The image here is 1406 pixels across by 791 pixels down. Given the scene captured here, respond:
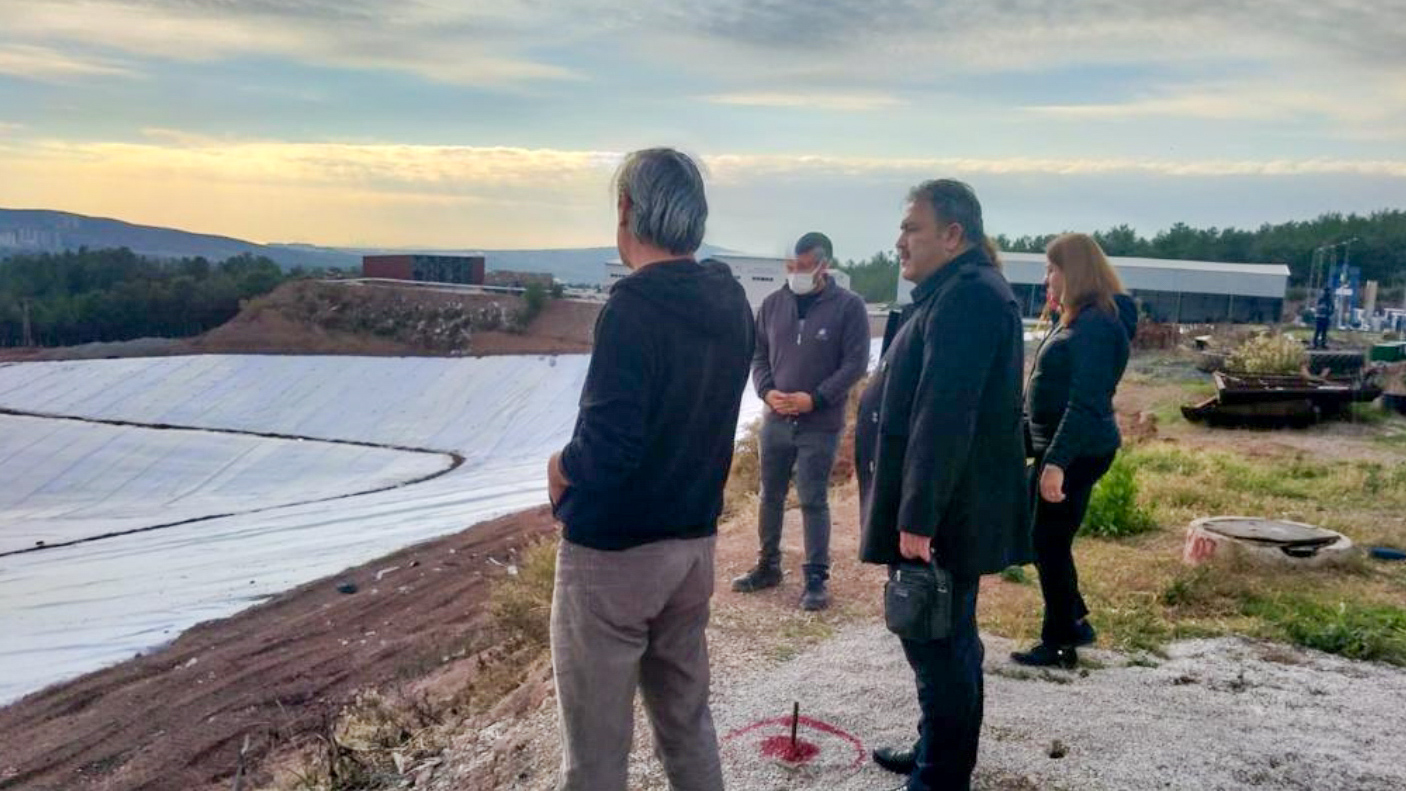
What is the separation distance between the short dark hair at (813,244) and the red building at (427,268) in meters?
52.9

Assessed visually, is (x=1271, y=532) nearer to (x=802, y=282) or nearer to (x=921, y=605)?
(x=802, y=282)

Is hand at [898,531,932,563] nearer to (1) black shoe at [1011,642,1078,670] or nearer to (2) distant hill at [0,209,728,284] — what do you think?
(1) black shoe at [1011,642,1078,670]

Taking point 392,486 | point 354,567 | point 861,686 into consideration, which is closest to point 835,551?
point 861,686

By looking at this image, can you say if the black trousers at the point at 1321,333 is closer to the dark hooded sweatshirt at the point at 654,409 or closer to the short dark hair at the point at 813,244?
the short dark hair at the point at 813,244

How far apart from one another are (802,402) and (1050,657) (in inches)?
60.8

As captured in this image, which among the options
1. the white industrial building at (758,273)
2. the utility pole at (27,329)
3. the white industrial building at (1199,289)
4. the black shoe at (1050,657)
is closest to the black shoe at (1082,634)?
the black shoe at (1050,657)

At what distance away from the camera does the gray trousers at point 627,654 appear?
2.57 m

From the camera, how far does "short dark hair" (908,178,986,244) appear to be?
10.5ft

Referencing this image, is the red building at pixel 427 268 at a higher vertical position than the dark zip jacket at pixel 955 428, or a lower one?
lower

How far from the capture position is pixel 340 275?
191 ft

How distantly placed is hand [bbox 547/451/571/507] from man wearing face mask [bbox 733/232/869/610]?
2.84 m

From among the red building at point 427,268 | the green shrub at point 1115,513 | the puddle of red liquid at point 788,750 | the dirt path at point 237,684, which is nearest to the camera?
the puddle of red liquid at point 788,750

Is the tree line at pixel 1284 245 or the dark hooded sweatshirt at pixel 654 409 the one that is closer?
the dark hooded sweatshirt at pixel 654 409

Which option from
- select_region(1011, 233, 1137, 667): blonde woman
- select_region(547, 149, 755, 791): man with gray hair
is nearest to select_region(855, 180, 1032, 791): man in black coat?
select_region(547, 149, 755, 791): man with gray hair
